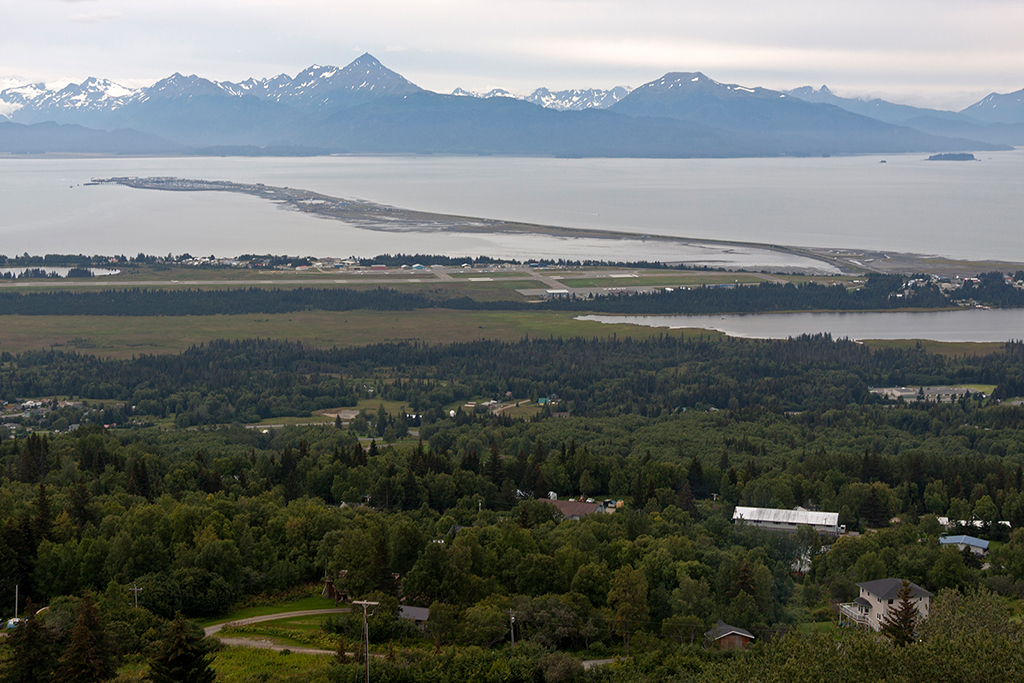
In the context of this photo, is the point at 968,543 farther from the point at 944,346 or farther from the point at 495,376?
the point at 944,346

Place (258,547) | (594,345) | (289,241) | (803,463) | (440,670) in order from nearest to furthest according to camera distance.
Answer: (440,670)
(258,547)
(803,463)
(594,345)
(289,241)

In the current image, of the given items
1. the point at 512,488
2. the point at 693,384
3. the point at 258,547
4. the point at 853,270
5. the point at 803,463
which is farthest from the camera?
the point at 853,270

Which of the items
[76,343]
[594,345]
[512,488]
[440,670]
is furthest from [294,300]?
[440,670]

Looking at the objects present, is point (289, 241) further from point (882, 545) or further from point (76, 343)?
point (882, 545)

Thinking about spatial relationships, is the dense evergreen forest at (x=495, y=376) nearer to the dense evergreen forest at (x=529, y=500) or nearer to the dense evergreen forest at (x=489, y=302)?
the dense evergreen forest at (x=529, y=500)

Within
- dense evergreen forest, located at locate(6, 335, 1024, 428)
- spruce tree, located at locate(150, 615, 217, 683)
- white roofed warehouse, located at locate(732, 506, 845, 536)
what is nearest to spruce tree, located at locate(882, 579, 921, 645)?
white roofed warehouse, located at locate(732, 506, 845, 536)

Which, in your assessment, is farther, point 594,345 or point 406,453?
point 594,345

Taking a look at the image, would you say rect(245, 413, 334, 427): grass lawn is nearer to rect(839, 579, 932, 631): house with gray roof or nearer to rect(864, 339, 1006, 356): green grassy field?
rect(839, 579, 932, 631): house with gray roof
